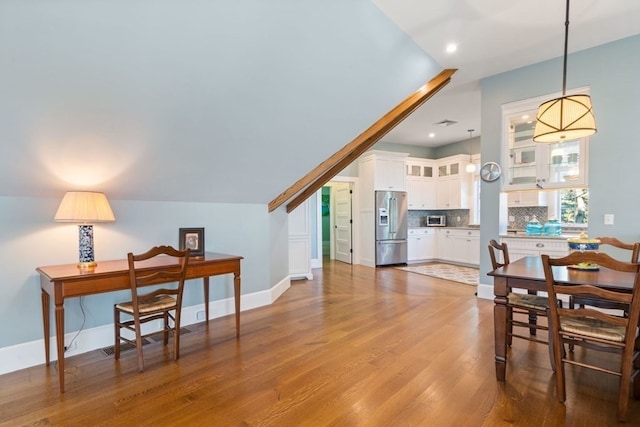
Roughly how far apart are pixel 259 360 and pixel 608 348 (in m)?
2.27

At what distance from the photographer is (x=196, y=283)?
11.1ft

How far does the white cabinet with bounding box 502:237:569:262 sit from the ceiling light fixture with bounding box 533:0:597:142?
6.69 ft

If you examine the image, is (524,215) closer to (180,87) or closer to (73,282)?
(180,87)

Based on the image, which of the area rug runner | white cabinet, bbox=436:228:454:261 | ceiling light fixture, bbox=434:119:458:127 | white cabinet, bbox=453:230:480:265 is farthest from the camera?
white cabinet, bbox=436:228:454:261

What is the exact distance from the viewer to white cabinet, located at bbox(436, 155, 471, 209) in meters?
7.19

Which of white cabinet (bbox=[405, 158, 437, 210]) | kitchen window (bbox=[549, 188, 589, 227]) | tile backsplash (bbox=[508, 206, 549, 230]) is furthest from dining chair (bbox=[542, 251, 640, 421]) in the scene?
white cabinet (bbox=[405, 158, 437, 210])

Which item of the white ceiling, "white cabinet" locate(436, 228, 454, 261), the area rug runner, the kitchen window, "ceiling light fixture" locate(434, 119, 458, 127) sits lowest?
the area rug runner

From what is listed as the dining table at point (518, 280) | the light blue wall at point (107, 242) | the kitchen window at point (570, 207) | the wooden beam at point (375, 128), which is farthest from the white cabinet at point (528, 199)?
the light blue wall at point (107, 242)

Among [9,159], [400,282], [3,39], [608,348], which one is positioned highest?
[3,39]

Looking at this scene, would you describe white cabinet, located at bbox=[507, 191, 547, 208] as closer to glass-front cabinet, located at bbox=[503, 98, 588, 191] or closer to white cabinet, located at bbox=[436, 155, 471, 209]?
white cabinet, located at bbox=[436, 155, 471, 209]

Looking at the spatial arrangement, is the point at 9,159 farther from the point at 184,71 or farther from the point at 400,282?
the point at 400,282

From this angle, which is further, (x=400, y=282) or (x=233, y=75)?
(x=400, y=282)

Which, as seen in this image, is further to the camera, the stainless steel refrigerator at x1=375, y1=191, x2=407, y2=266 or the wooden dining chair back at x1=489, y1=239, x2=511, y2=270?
the stainless steel refrigerator at x1=375, y1=191, x2=407, y2=266

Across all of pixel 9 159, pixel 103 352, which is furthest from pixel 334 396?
pixel 9 159
